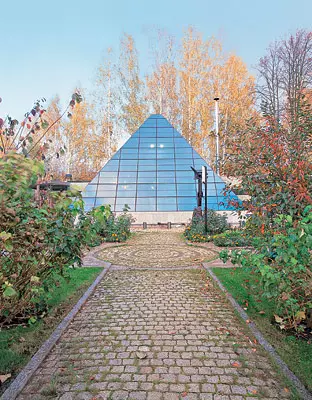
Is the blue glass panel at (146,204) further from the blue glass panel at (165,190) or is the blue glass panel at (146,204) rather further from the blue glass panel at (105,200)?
the blue glass panel at (105,200)

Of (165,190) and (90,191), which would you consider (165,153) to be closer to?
(165,190)

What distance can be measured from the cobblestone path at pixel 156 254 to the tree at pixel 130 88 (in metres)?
19.9

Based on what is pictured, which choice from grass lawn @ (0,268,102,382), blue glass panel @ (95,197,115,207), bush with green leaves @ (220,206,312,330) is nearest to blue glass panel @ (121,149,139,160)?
blue glass panel @ (95,197,115,207)

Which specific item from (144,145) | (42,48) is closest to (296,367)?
(42,48)

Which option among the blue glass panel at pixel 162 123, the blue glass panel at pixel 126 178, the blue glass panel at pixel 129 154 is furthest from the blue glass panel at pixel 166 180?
the blue glass panel at pixel 162 123

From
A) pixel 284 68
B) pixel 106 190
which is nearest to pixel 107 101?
pixel 106 190

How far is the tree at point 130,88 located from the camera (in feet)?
91.6

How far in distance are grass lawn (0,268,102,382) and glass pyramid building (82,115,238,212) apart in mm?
11817

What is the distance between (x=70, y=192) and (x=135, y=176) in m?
15.7

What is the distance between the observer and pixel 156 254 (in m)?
8.48

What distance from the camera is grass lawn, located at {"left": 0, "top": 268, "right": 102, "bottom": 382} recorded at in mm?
2732

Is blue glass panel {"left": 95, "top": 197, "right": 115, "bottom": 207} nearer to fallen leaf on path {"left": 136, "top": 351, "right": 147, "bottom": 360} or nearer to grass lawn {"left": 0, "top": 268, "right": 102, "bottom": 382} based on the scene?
grass lawn {"left": 0, "top": 268, "right": 102, "bottom": 382}

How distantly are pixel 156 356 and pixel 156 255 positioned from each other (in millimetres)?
5483

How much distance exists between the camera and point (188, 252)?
873 centimetres
